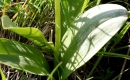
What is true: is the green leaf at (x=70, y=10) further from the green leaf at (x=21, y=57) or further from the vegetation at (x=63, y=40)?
the green leaf at (x=21, y=57)

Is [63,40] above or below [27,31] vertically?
below

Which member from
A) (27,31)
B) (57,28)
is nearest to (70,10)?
(57,28)

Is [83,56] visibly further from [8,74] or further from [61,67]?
[8,74]

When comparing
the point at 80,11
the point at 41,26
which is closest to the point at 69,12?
the point at 80,11

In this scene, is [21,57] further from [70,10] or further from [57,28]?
[70,10]

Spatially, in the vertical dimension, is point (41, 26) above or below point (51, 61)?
above

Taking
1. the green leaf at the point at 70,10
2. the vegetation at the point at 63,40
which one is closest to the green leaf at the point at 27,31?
the vegetation at the point at 63,40

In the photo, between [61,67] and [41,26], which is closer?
[61,67]
